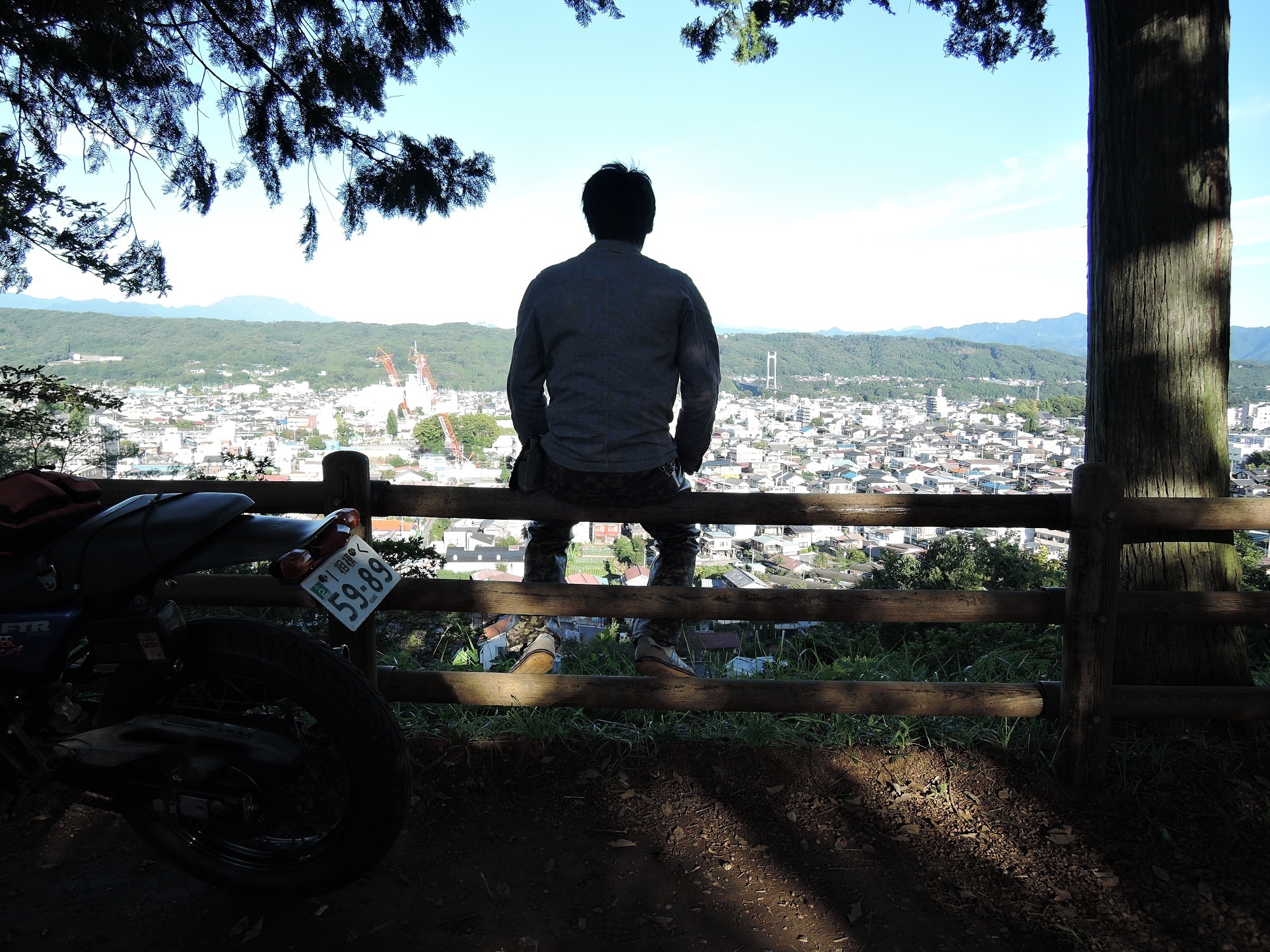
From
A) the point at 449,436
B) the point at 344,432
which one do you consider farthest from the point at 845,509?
the point at 344,432

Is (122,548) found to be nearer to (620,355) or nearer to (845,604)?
(620,355)

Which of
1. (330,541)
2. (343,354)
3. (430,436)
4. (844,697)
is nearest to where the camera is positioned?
(330,541)

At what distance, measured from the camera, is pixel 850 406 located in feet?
86.1

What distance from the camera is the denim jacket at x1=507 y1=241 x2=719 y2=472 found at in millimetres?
2602

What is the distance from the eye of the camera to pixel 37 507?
5.92 feet

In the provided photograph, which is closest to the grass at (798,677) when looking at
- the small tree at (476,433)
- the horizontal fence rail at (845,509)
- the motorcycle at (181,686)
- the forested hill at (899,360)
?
the horizontal fence rail at (845,509)

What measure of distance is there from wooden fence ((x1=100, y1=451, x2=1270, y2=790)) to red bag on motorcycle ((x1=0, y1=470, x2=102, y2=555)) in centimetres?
71

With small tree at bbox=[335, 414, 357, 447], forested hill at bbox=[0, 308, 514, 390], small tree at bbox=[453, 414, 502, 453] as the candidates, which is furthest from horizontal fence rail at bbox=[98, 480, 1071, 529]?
forested hill at bbox=[0, 308, 514, 390]

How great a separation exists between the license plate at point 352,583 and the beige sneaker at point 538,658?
0.81 meters

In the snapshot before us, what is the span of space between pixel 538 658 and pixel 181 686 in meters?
1.21

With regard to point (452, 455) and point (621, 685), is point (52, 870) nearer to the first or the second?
point (621, 685)

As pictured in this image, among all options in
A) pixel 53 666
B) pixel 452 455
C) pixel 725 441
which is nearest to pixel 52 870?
pixel 53 666

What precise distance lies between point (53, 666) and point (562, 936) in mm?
1381

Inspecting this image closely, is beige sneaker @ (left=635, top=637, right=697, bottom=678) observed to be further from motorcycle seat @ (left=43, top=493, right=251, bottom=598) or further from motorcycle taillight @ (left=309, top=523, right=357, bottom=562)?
motorcycle seat @ (left=43, top=493, right=251, bottom=598)
